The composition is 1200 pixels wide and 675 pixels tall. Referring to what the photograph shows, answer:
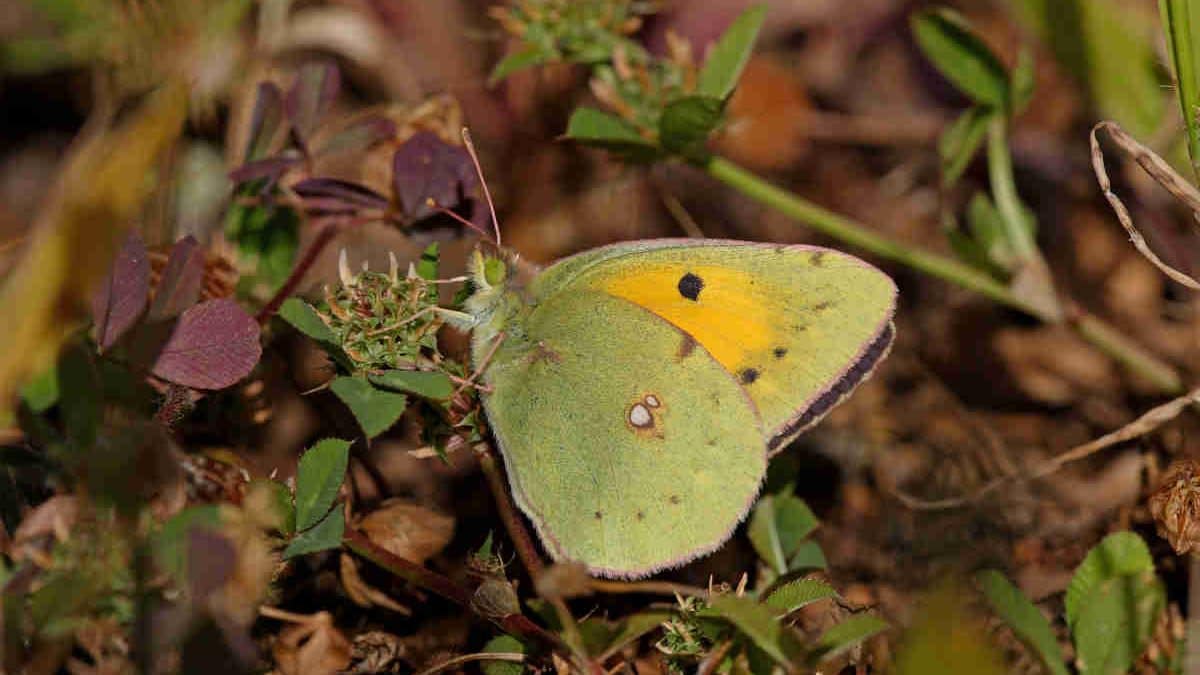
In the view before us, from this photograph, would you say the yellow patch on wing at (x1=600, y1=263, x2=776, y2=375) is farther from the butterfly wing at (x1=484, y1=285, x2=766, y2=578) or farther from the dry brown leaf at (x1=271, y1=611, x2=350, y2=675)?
the dry brown leaf at (x1=271, y1=611, x2=350, y2=675)

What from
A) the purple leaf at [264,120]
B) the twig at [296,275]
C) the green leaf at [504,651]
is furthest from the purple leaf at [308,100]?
the green leaf at [504,651]

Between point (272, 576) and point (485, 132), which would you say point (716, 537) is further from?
point (485, 132)

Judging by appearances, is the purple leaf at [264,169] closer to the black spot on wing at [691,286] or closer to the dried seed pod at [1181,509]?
the black spot on wing at [691,286]

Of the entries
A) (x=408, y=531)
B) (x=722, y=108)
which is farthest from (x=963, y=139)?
(x=408, y=531)

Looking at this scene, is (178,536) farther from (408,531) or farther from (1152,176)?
(1152,176)

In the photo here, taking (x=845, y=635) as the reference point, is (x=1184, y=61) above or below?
above

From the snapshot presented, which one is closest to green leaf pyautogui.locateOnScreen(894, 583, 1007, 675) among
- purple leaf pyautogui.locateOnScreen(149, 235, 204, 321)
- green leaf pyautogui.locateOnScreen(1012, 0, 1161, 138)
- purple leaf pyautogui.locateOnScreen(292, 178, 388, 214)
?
purple leaf pyautogui.locateOnScreen(149, 235, 204, 321)
